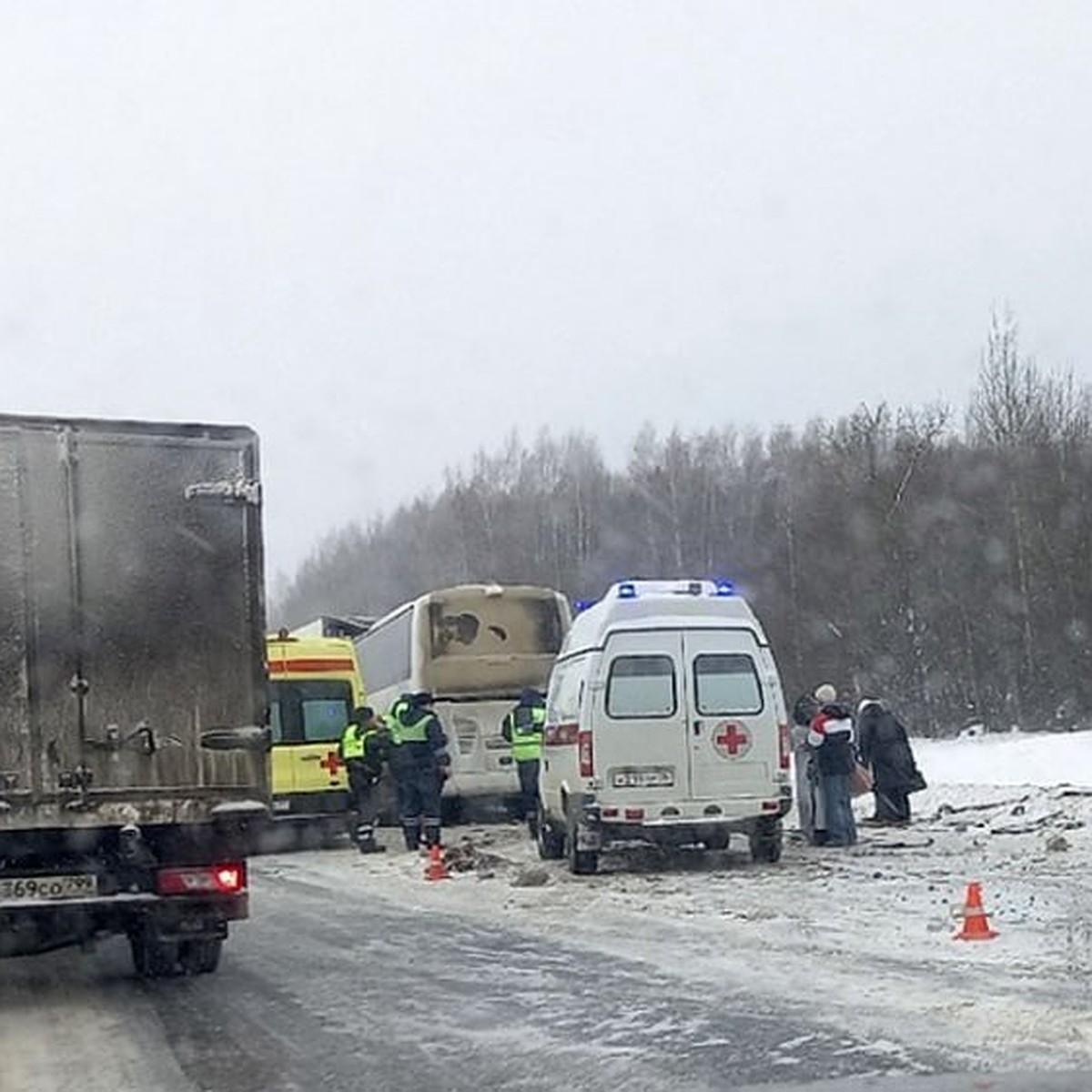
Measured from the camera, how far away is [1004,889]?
13.7 meters

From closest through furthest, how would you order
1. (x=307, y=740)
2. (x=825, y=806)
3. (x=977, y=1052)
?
(x=977, y=1052), (x=825, y=806), (x=307, y=740)

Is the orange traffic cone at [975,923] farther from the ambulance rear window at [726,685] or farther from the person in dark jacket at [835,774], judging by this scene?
the person in dark jacket at [835,774]

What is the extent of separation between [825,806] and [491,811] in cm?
908

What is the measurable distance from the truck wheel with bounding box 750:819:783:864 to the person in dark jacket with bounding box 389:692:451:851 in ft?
Result: 14.4

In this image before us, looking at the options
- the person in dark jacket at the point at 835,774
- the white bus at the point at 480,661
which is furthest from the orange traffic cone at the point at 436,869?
the white bus at the point at 480,661

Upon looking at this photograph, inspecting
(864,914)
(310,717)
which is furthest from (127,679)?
(310,717)

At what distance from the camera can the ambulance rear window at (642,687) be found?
52.1ft

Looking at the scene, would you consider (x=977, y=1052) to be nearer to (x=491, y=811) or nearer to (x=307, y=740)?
(x=307, y=740)

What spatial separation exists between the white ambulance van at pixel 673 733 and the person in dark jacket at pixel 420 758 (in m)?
3.72

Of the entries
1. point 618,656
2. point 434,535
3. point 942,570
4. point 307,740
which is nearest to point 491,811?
point 307,740

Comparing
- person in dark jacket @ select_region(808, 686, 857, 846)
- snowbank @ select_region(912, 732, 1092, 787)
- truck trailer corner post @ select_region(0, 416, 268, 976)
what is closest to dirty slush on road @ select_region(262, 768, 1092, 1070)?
person in dark jacket @ select_region(808, 686, 857, 846)

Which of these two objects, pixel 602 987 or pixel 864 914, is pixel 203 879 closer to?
pixel 602 987

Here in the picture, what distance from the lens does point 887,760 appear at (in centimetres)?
2073

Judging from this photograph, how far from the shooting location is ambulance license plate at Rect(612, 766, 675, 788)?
15727mm
